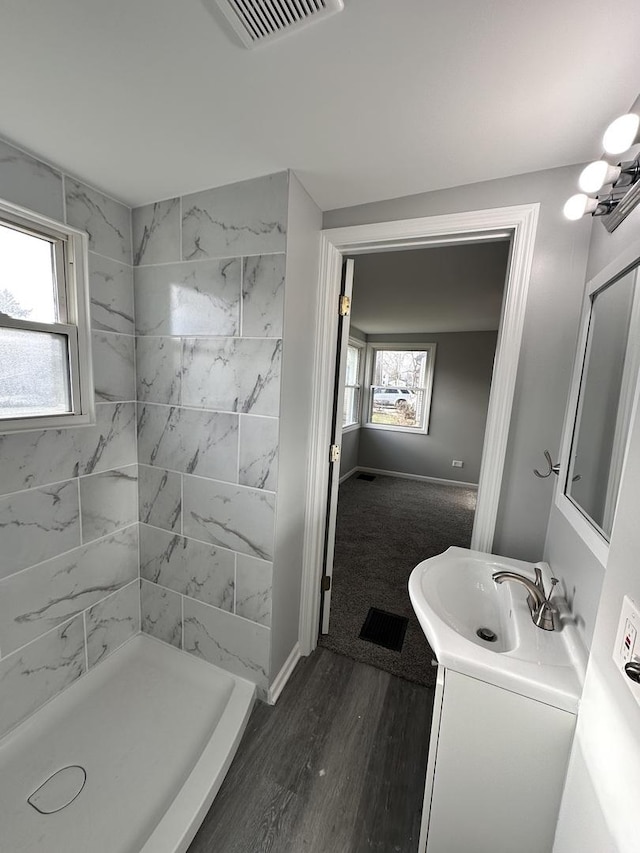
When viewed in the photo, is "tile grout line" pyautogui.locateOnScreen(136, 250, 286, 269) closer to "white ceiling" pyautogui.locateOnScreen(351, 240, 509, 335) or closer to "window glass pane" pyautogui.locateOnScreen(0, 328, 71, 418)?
"window glass pane" pyautogui.locateOnScreen(0, 328, 71, 418)

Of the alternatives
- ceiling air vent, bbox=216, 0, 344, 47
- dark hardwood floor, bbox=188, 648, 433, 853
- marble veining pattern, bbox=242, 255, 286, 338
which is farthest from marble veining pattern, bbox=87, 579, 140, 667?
ceiling air vent, bbox=216, 0, 344, 47

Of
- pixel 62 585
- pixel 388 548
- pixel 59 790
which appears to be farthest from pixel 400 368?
pixel 59 790

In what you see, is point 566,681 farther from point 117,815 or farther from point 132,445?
point 132,445

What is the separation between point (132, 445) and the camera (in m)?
1.68

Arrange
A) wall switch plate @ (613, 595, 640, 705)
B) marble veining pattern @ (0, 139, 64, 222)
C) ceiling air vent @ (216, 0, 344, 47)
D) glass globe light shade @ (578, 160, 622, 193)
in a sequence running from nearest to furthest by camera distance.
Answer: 1. wall switch plate @ (613, 595, 640, 705)
2. ceiling air vent @ (216, 0, 344, 47)
3. glass globe light shade @ (578, 160, 622, 193)
4. marble veining pattern @ (0, 139, 64, 222)

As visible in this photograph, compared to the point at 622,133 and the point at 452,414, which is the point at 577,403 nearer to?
the point at 622,133

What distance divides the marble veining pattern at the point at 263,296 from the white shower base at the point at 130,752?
1.62 meters

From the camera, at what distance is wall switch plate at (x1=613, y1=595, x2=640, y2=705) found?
0.56 meters

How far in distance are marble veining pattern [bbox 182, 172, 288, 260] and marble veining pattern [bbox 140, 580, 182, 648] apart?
167 cm

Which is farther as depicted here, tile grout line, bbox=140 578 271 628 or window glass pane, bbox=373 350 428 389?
window glass pane, bbox=373 350 428 389

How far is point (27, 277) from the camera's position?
1.27 meters

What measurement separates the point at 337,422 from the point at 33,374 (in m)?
1.33

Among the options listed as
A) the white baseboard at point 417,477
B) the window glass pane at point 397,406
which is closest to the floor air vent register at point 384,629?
the white baseboard at point 417,477

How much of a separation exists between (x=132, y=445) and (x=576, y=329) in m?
2.00
